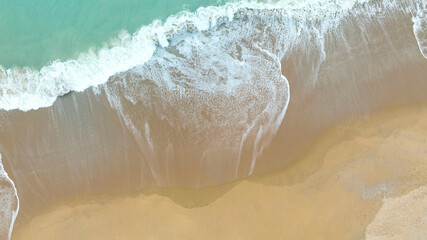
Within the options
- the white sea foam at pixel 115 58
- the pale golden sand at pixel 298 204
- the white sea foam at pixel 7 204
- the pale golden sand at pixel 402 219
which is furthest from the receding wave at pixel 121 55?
the pale golden sand at pixel 402 219

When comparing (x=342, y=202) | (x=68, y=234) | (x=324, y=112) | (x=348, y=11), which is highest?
(x=348, y=11)

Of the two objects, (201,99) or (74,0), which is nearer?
(201,99)

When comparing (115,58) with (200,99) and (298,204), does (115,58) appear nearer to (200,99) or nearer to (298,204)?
(200,99)

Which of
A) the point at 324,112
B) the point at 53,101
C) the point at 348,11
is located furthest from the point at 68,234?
the point at 348,11

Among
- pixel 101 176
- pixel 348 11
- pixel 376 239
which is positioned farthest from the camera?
pixel 348 11

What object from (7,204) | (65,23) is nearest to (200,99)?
(65,23)

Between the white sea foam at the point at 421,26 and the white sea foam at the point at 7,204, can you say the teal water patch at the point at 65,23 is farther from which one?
the white sea foam at the point at 421,26

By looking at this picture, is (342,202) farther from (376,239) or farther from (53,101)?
(53,101)
